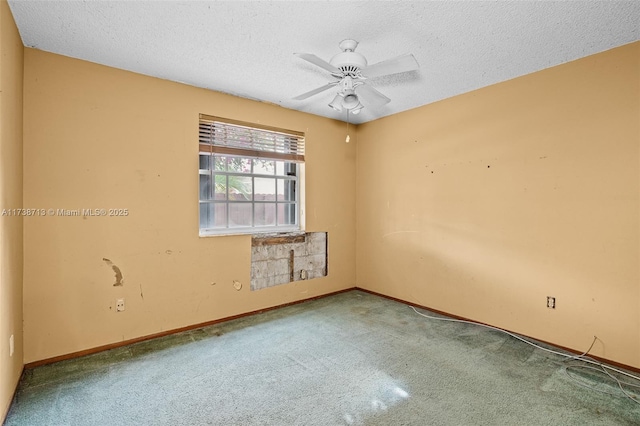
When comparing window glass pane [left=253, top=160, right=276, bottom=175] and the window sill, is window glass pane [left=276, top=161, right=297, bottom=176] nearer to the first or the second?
window glass pane [left=253, top=160, right=276, bottom=175]

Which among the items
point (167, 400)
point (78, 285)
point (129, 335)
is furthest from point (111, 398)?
point (78, 285)

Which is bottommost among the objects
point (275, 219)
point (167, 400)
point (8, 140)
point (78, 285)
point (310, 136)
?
point (167, 400)

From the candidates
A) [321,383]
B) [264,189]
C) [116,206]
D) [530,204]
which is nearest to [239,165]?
[264,189]

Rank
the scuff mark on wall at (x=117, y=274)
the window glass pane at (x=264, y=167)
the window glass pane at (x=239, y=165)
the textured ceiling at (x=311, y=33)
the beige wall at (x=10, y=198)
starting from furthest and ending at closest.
A: the window glass pane at (x=264, y=167)
the window glass pane at (x=239, y=165)
the scuff mark on wall at (x=117, y=274)
the textured ceiling at (x=311, y=33)
the beige wall at (x=10, y=198)

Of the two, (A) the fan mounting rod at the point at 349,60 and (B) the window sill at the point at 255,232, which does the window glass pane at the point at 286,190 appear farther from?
(A) the fan mounting rod at the point at 349,60

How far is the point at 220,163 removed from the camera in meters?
3.49

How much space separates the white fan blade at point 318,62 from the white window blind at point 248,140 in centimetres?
161

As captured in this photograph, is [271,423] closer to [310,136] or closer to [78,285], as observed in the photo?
[78,285]

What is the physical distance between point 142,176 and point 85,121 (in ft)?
2.00

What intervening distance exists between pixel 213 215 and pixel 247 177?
60 centimetres

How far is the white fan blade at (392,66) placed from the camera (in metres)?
2.08

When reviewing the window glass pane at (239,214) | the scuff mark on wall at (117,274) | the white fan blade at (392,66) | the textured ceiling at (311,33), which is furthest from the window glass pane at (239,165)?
the white fan blade at (392,66)

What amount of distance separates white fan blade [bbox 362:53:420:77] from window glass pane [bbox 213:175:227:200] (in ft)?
6.55

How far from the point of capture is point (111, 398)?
6.71 feet
